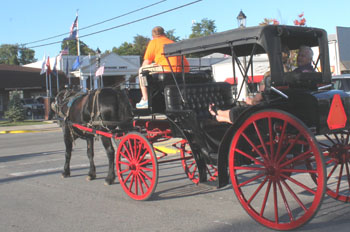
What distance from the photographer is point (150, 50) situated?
6.88 m

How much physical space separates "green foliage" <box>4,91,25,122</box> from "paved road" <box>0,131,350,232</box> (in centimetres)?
2107

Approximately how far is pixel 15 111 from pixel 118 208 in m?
24.6

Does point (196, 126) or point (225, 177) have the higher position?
point (196, 126)

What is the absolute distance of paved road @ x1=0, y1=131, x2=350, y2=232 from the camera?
A: 15.5 ft

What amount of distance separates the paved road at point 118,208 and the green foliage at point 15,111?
829 inches

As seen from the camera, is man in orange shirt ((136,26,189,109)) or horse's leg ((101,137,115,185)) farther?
horse's leg ((101,137,115,185))

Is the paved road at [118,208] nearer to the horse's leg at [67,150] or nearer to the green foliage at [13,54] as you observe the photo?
the horse's leg at [67,150]

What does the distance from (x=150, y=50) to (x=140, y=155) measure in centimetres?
192

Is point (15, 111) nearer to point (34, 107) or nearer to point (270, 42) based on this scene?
point (34, 107)

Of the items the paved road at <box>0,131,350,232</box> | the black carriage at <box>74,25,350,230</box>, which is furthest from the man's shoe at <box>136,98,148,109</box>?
the paved road at <box>0,131,350,232</box>

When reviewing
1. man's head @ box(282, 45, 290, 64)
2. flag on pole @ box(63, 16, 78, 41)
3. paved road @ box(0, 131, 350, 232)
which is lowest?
paved road @ box(0, 131, 350, 232)

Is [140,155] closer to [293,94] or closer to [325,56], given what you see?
[293,94]

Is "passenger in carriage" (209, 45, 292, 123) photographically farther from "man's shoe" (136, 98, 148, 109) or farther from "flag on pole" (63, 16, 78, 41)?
"flag on pole" (63, 16, 78, 41)

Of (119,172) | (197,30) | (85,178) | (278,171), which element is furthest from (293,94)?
(197,30)
